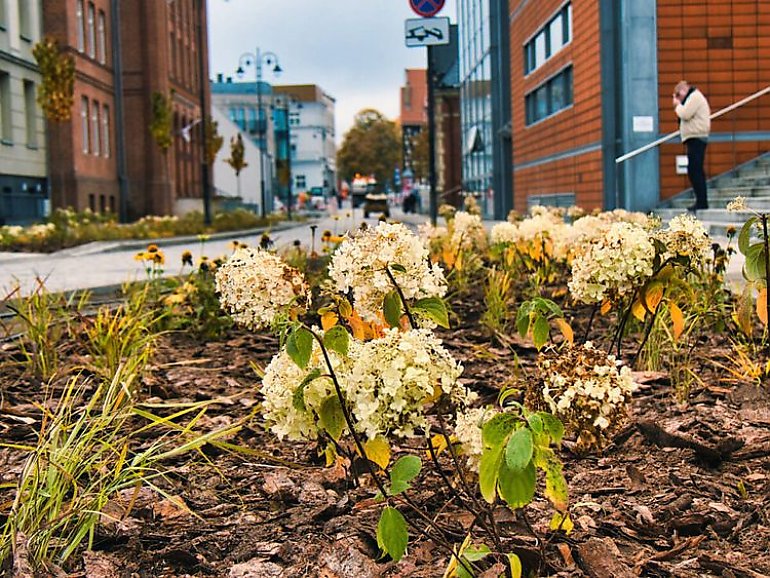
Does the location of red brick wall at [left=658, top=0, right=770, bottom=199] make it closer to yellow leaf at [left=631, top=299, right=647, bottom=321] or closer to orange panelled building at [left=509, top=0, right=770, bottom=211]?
orange panelled building at [left=509, top=0, right=770, bottom=211]

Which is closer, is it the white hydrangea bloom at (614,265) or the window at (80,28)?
the white hydrangea bloom at (614,265)

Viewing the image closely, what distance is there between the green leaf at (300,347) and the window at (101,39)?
46037 millimetres

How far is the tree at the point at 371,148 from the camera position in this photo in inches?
4594

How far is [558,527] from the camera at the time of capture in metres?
2.46

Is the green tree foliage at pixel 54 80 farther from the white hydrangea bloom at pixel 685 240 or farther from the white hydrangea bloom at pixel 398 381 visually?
the white hydrangea bloom at pixel 398 381

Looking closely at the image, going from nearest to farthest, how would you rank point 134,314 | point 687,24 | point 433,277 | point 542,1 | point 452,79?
point 433,277, point 134,314, point 687,24, point 542,1, point 452,79

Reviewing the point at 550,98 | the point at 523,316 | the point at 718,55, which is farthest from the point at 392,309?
the point at 550,98

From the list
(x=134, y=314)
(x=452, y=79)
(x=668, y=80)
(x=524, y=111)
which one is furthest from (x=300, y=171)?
(x=134, y=314)

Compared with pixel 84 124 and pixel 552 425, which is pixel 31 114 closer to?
pixel 84 124

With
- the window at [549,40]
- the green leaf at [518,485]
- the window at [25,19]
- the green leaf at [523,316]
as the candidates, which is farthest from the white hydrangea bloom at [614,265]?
the window at [25,19]

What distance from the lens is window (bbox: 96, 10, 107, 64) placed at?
4578cm

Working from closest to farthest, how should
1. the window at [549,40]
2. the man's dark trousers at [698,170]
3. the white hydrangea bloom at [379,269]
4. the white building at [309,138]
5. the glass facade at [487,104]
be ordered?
the white hydrangea bloom at [379,269] < the man's dark trousers at [698,170] < the window at [549,40] < the glass facade at [487,104] < the white building at [309,138]

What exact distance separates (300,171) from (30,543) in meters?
155

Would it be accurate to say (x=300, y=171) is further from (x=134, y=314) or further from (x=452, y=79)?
(x=134, y=314)
